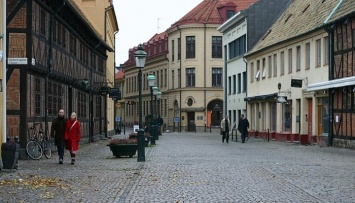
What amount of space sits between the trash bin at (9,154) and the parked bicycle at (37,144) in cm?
488

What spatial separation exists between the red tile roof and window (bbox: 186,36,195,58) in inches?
83.2

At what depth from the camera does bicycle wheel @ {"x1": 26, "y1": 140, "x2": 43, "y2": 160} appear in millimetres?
24469

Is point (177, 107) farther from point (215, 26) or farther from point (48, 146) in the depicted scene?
point (48, 146)

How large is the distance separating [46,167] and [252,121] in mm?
36432

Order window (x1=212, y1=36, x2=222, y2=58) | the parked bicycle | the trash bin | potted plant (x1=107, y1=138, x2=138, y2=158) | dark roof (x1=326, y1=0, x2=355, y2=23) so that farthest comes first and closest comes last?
1. window (x1=212, y1=36, x2=222, y2=58)
2. dark roof (x1=326, y1=0, x2=355, y2=23)
3. potted plant (x1=107, y1=138, x2=138, y2=158)
4. the parked bicycle
5. the trash bin

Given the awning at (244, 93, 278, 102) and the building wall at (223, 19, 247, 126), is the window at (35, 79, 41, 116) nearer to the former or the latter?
the awning at (244, 93, 278, 102)

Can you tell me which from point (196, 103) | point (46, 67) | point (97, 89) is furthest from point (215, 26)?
point (46, 67)

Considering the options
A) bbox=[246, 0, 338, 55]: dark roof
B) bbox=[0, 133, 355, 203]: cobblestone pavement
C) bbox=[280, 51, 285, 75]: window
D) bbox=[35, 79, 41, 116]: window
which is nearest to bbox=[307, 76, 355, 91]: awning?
bbox=[246, 0, 338, 55]: dark roof

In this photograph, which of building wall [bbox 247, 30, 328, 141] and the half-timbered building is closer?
the half-timbered building

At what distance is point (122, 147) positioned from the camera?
26625 millimetres

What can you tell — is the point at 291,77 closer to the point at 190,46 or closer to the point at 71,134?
the point at 71,134

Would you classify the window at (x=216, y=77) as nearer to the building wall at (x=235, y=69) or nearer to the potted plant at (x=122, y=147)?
the building wall at (x=235, y=69)

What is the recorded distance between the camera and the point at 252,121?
56.8 m

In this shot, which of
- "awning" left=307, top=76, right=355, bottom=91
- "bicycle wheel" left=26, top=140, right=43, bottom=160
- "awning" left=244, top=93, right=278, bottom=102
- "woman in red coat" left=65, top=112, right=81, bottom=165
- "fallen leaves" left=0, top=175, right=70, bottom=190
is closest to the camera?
"fallen leaves" left=0, top=175, right=70, bottom=190
